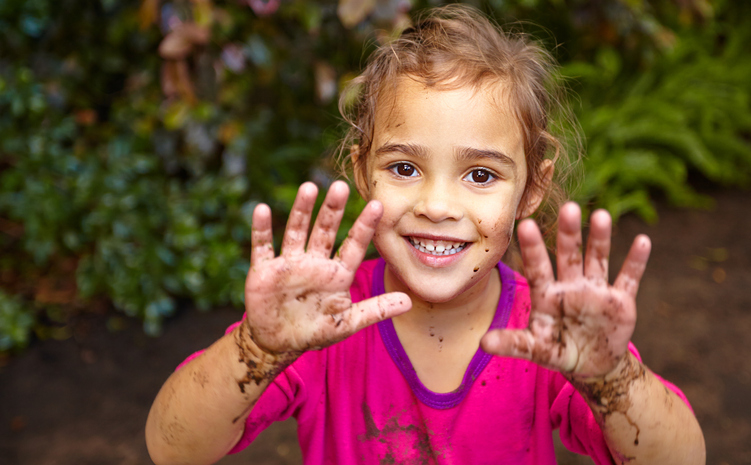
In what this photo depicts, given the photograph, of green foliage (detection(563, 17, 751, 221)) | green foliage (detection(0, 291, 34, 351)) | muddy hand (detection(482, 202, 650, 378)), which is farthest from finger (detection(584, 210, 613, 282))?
green foliage (detection(563, 17, 751, 221))

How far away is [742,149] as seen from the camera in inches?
171

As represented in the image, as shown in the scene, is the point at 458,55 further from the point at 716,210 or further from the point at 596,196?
the point at 716,210

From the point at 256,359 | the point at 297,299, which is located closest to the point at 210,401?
the point at 256,359

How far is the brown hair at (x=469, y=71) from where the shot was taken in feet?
4.25

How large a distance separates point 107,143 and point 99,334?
105 centimetres

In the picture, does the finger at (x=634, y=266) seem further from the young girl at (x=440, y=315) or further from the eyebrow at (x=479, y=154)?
the eyebrow at (x=479, y=154)

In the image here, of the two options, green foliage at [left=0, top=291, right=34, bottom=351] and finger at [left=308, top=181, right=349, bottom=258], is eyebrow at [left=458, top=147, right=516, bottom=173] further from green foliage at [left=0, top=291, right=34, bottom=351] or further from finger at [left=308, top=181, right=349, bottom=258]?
green foliage at [left=0, top=291, right=34, bottom=351]

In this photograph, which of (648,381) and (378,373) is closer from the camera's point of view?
(648,381)

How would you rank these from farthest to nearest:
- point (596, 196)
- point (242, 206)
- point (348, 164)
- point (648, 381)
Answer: point (596, 196) < point (242, 206) < point (348, 164) < point (648, 381)

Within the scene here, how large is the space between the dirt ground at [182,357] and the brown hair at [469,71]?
1473 mm

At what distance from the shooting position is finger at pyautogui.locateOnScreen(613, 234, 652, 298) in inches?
38.4

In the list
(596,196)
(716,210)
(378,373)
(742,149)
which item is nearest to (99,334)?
(378,373)

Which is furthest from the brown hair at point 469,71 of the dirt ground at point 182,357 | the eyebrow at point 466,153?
the dirt ground at point 182,357

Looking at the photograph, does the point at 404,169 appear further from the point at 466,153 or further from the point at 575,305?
the point at 575,305
